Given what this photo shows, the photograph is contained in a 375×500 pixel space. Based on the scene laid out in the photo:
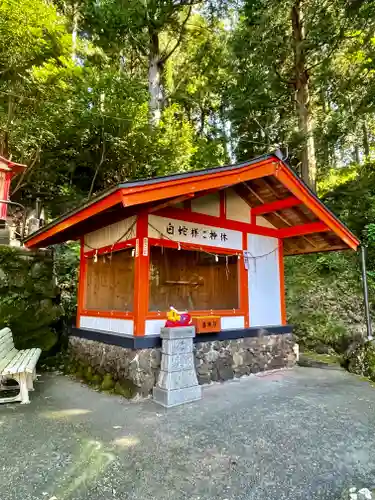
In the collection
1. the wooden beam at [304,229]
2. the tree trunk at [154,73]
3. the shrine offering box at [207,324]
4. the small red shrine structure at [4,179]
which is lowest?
the shrine offering box at [207,324]

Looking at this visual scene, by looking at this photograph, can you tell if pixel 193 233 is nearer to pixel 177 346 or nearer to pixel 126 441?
pixel 177 346

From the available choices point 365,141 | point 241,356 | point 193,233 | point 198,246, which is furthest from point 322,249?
point 365,141

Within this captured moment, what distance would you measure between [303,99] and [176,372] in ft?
35.4

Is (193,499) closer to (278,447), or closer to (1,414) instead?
(278,447)

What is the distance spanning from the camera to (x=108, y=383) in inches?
175

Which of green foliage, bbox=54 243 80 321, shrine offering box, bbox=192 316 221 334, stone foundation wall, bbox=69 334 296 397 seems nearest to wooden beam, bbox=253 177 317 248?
stone foundation wall, bbox=69 334 296 397

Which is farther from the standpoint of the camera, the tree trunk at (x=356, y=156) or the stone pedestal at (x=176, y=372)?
the tree trunk at (x=356, y=156)

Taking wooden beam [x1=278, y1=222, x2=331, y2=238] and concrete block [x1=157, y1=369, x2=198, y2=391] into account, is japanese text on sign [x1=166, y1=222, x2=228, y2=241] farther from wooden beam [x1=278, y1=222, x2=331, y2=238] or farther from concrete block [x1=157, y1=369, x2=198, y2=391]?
concrete block [x1=157, y1=369, x2=198, y2=391]

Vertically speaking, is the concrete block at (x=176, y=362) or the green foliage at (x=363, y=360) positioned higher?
the concrete block at (x=176, y=362)

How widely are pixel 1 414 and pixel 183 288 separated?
306cm

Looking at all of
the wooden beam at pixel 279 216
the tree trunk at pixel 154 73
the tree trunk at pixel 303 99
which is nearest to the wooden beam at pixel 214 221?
the wooden beam at pixel 279 216

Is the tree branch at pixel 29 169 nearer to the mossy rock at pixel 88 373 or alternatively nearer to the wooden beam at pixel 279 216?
the mossy rock at pixel 88 373

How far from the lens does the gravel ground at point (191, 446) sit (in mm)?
2125

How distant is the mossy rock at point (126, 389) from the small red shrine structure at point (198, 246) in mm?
485
